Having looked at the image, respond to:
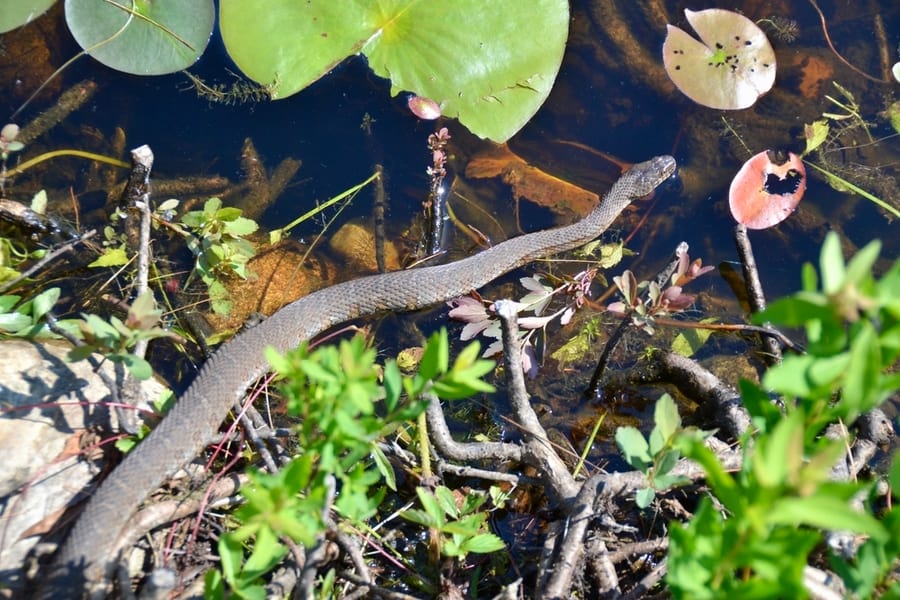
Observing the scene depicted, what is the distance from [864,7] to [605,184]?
7.65ft

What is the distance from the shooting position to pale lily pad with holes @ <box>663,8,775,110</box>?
15.8 feet

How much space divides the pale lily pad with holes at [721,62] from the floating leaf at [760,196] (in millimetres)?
469

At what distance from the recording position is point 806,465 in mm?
1502

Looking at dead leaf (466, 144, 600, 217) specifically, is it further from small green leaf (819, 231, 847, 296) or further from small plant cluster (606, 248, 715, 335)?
small green leaf (819, 231, 847, 296)

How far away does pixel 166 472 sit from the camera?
3148 mm

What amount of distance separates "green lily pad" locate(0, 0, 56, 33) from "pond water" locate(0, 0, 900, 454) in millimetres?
178

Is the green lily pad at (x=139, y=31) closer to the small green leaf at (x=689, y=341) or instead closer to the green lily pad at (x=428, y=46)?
the green lily pad at (x=428, y=46)

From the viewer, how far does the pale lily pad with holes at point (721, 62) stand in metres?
4.81

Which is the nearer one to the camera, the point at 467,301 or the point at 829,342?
the point at 829,342

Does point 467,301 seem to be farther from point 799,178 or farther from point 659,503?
point 799,178

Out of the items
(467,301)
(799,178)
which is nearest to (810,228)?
(799,178)

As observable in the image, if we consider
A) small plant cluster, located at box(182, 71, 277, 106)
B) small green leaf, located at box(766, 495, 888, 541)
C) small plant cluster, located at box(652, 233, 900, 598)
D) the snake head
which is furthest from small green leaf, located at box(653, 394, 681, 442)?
small plant cluster, located at box(182, 71, 277, 106)

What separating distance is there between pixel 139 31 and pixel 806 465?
14.2 feet

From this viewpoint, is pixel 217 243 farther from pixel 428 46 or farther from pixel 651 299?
pixel 651 299
